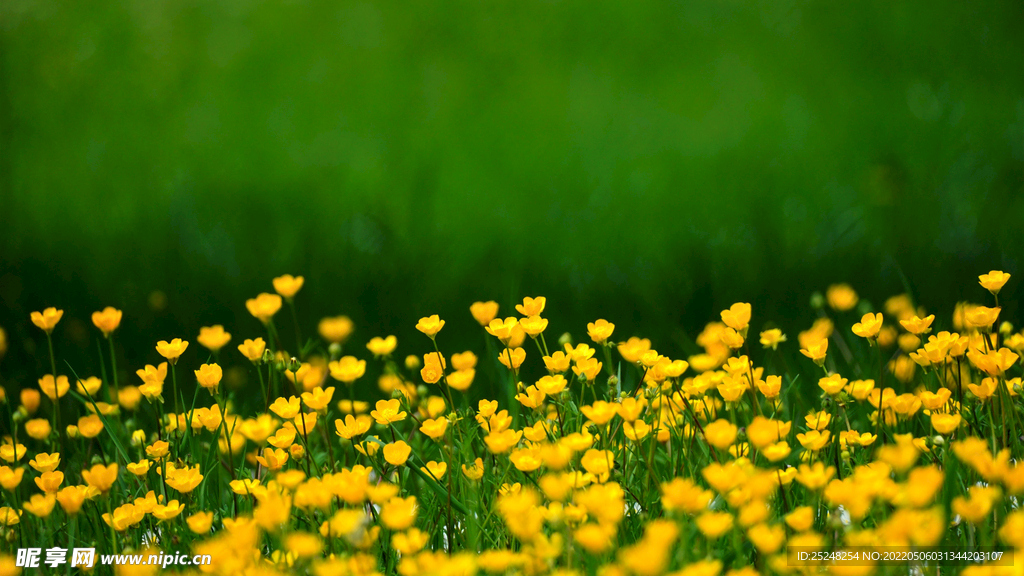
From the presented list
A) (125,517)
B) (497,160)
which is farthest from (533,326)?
(497,160)

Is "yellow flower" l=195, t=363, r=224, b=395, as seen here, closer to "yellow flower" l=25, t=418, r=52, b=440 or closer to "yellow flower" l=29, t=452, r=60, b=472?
"yellow flower" l=29, t=452, r=60, b=472

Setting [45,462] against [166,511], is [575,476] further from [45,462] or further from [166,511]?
[45,462]

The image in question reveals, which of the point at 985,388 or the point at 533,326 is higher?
the point at 533,326

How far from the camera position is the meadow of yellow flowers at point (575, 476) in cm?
113

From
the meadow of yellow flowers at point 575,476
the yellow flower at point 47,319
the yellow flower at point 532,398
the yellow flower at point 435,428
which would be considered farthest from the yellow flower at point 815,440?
the yellow flower at point 47,319

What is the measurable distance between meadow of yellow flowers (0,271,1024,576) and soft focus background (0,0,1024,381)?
0.69m

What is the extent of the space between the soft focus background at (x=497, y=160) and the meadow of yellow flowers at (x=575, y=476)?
2.26 feet

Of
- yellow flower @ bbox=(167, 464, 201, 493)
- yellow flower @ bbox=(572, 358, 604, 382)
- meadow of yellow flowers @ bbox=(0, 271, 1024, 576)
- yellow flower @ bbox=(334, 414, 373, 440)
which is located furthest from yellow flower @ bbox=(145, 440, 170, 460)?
yellow flower @ bbox=(572, 358, 604, 382)

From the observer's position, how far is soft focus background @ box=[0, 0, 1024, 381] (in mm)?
3324

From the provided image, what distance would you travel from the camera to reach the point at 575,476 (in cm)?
142

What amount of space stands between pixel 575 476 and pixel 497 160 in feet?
13.2

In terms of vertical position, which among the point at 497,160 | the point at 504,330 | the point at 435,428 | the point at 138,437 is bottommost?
the point at 435,428

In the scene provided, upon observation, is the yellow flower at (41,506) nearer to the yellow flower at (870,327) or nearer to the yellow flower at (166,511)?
the yellow flower at (166,511)

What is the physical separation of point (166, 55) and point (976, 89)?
19.3 ft
